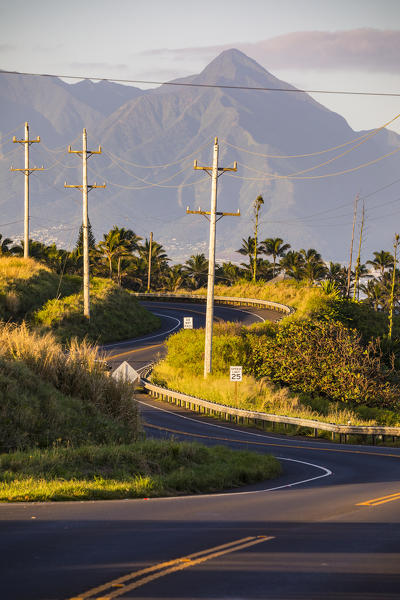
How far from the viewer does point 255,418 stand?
32.8 m

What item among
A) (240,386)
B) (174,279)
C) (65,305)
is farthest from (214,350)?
(174,279)

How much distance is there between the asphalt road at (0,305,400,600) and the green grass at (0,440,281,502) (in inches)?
41.2

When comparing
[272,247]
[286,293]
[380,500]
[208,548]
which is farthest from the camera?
[272,247]

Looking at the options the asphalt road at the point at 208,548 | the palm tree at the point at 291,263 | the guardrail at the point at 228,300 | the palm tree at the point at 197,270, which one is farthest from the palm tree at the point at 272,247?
the asphalt road at the point at 208,548

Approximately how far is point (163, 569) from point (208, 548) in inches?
42.4

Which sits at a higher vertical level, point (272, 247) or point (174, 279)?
point (272, 247)

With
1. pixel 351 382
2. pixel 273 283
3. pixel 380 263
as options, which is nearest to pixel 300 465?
pixel 351 382

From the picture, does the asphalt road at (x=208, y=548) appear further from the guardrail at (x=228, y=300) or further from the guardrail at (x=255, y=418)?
the guardrail at (x=228, y=300)

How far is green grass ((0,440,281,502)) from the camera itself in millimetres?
13383

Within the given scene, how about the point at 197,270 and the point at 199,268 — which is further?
the point at 199,268

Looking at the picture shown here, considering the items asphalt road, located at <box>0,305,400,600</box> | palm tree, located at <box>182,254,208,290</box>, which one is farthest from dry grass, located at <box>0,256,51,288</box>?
palm tree, located at <box>182,254,208,290</box>

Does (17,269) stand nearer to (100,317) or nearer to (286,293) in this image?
(100,317)

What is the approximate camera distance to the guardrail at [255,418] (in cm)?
3019

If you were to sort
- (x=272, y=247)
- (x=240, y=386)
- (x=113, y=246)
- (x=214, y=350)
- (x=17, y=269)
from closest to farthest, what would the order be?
(x=240, y=386) → (x=214, y=350) → (x=17, y=269) → (x=113, y=246) → (x=272, y=247)
